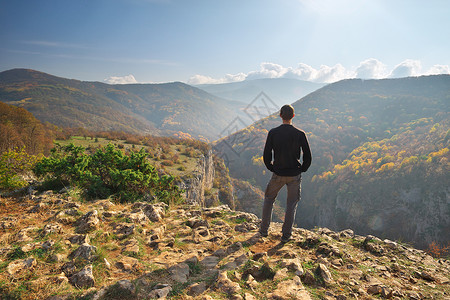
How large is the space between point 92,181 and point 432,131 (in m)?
114

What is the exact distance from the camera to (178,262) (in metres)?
3.72

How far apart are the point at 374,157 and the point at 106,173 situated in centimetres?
9582

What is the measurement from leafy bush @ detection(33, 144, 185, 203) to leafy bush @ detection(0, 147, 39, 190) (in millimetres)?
302

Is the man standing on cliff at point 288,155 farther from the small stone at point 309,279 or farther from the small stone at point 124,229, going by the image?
the small stone at point 124,229

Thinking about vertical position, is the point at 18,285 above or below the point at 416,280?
above

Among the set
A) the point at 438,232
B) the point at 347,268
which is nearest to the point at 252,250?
the point at 347,268

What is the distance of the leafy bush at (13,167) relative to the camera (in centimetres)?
576

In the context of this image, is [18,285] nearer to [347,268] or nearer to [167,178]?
[347,268]

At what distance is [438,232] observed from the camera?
156 feet

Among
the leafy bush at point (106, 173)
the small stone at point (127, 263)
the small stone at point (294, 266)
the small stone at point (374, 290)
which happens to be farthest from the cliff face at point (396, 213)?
the small stone at point (127, 263)

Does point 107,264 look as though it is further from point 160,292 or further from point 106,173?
point 106,173

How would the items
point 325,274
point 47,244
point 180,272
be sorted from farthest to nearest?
point 47,244, point 180,272, point 325,274

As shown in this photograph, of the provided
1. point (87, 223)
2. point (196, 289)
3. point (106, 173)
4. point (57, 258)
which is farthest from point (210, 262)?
point (106, 173)

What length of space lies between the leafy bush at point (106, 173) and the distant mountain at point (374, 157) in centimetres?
1770
